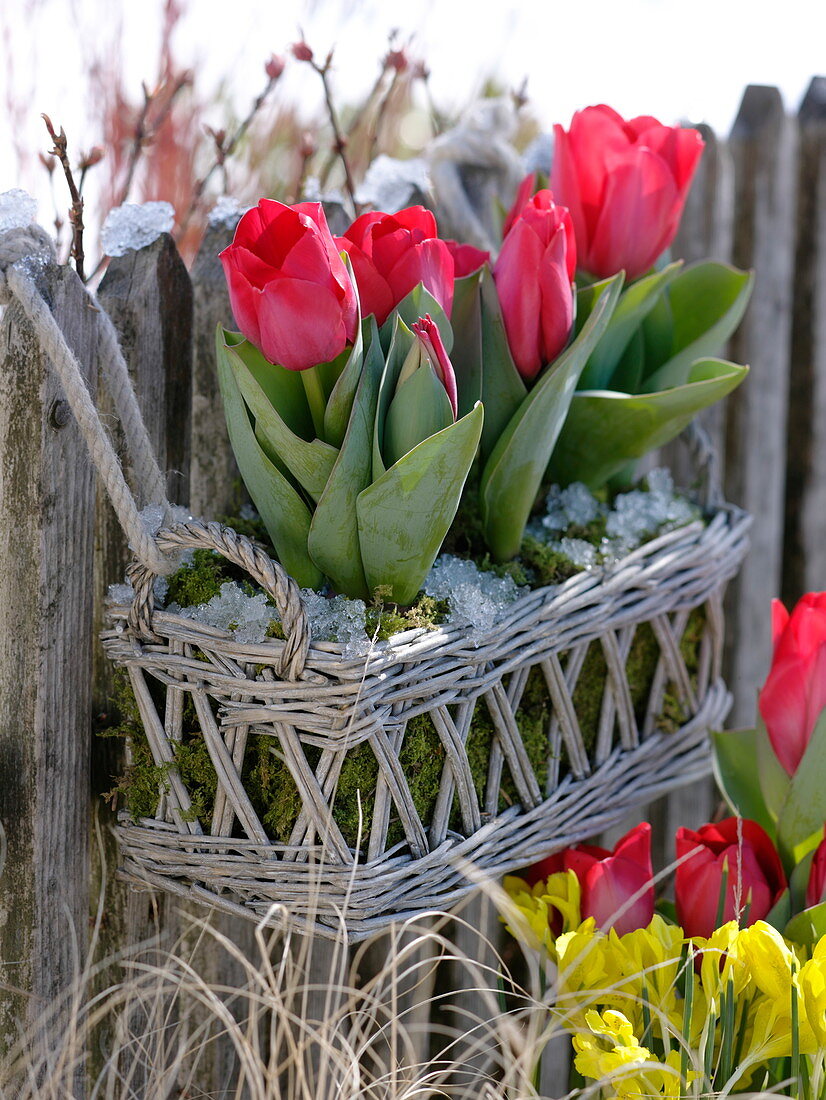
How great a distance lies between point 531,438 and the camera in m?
0.72

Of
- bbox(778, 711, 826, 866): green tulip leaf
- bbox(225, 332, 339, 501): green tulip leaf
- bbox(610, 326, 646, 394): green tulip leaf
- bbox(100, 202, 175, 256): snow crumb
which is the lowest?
bbox(778, 711, 826, 866): green tulip leaf

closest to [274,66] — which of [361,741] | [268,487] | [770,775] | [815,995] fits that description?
[268,487]

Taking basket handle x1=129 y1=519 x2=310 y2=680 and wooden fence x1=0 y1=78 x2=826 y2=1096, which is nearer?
basket handle x1=129 y1=519 x2=310 y2=680

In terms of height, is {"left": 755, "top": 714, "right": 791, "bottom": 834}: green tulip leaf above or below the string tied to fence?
below

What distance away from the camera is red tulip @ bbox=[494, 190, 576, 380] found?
71 centimetres

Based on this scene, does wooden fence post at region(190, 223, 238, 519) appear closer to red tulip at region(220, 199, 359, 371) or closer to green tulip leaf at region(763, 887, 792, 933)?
red tulip at region(220, 199, 359, 371)

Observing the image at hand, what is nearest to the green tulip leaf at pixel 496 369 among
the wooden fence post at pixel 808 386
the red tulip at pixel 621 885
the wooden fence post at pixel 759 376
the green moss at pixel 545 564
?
the green moss at pixel 545 564

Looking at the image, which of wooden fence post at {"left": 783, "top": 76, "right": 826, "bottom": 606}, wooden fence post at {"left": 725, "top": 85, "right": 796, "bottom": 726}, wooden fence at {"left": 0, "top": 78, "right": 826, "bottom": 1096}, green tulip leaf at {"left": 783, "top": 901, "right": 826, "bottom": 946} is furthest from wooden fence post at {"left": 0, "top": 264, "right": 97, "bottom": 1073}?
wooden fence post at {"left": 783, "top": 76, "right": 826, "bottom": 606}

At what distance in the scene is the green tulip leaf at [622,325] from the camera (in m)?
0.83

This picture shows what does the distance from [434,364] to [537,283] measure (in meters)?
0.15

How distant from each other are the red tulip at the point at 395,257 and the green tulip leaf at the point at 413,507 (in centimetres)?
13

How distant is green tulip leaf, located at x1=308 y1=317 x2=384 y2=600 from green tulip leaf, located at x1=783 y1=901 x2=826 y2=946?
39cm

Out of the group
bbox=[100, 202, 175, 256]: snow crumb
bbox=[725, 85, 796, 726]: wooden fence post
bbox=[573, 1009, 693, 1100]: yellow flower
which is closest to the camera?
bbox=[573, 1009, 693, 1100]: yellow flower

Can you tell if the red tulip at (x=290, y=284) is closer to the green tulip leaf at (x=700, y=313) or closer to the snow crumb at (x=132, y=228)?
the snow crumb at (x=132, y=228)
